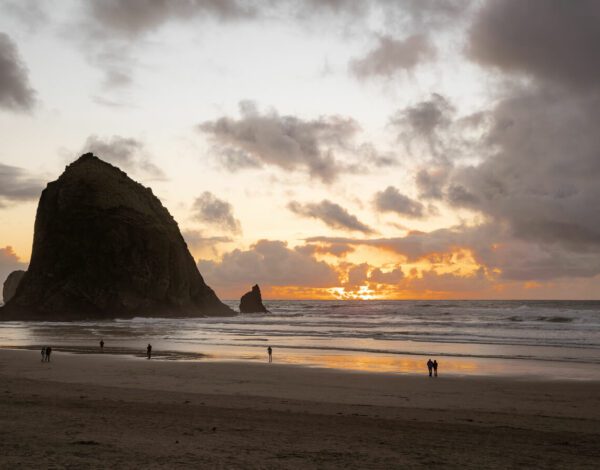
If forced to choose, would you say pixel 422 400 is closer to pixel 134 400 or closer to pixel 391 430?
pixel 391 430

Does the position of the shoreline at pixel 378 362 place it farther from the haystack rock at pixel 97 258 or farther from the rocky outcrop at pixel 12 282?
the rocky outcrop at pixel 12 282

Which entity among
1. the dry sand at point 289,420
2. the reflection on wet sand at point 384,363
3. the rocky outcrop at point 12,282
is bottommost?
the reflection on wet sand at point 384,363

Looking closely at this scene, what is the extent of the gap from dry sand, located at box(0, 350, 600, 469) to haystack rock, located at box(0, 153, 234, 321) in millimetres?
73630

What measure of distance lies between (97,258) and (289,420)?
93.5 meters

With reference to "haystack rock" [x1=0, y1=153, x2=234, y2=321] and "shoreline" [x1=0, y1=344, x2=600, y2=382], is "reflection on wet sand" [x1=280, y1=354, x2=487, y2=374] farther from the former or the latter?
"haystack rock" [x1=0, y1=153, x2=234, y2=321]

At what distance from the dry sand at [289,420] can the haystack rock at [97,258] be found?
242 ft

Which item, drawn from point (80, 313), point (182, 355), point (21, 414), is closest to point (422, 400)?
point (21, 414)

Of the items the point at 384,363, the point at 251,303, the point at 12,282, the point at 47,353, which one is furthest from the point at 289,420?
the point at 12,282

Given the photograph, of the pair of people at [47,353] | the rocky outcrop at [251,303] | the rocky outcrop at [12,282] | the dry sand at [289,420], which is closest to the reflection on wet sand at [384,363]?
the dry sand at [289,420]

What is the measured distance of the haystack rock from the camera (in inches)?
3836

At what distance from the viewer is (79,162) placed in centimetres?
11119

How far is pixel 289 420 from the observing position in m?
16.0

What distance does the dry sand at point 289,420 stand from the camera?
1126cm

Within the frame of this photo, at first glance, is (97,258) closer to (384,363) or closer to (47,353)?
(47,353)
